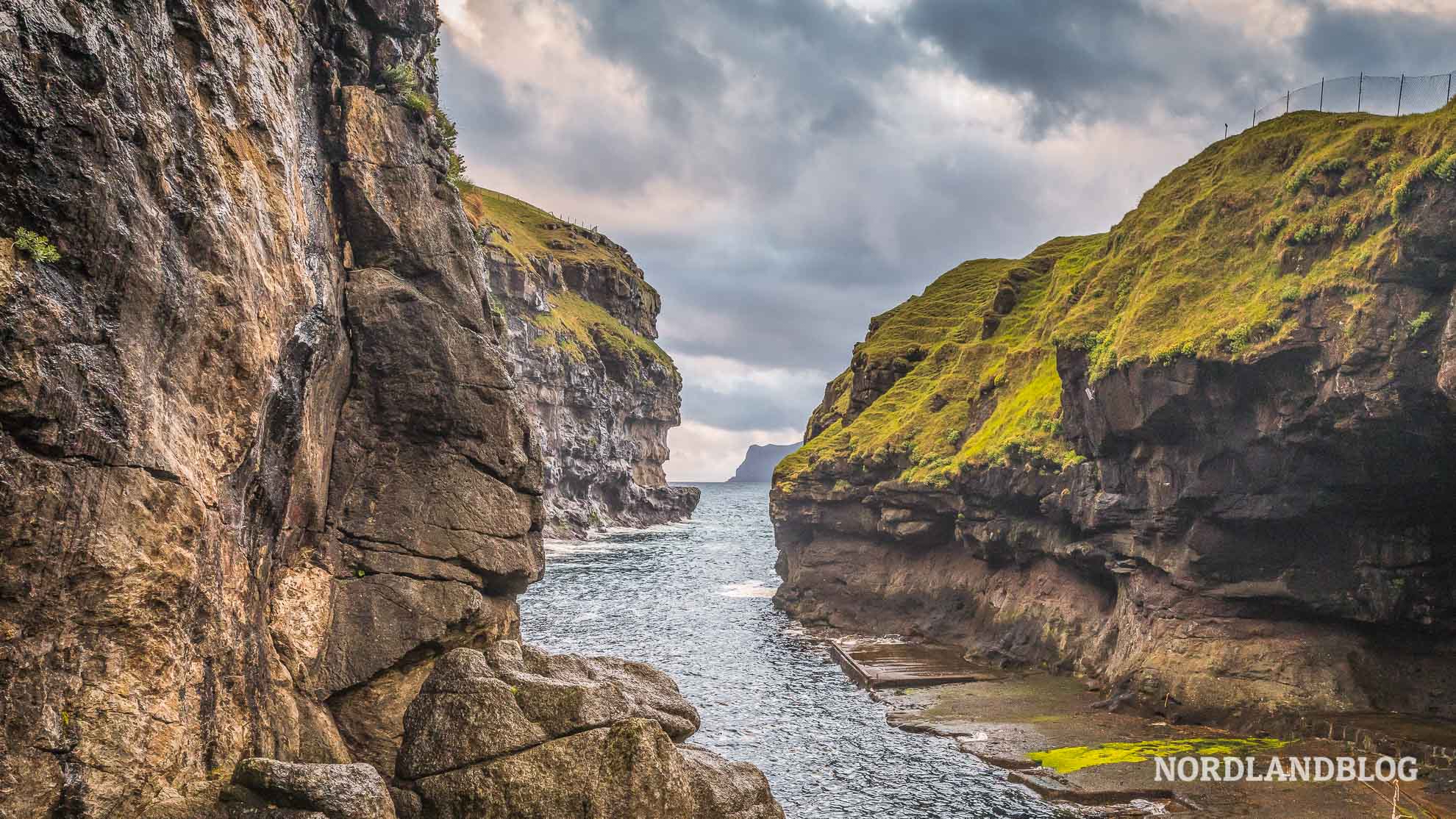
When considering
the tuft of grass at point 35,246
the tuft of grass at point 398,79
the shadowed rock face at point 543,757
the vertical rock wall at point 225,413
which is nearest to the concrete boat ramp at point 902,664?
the vertical rock wall at point 225,413

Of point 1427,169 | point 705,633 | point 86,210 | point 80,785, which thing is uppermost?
point 1427,169

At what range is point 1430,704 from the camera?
3872cm

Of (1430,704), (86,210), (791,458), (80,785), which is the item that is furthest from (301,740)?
(791,458)

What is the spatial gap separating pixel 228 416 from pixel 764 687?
132 ft

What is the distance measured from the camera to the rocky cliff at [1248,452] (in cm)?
3553

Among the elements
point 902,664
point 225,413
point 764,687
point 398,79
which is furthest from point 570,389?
point 225,413

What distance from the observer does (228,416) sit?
16.9 meters

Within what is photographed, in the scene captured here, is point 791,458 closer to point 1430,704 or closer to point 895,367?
point 895,367

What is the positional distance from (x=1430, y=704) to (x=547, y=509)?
4723 inches

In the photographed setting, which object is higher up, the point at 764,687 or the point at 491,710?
the point at 491,710

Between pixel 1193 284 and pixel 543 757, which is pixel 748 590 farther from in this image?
pixel 543 757

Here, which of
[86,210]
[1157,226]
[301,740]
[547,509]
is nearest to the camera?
[86,210]

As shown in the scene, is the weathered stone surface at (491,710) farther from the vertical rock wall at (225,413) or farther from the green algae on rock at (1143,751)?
the green algae on rock at (1143,751)

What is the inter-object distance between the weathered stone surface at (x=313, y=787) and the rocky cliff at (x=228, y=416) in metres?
0.09
